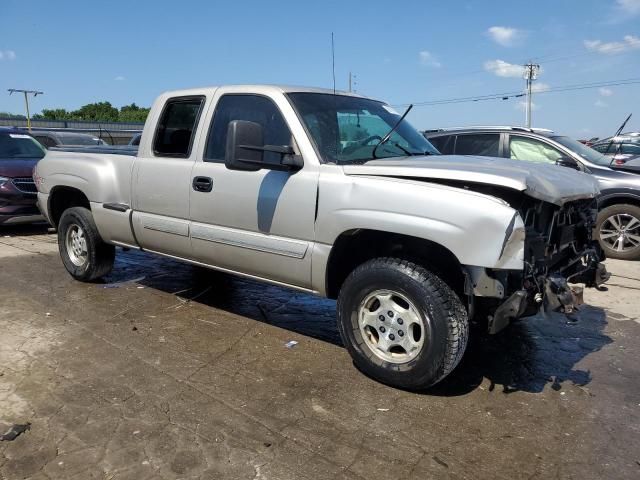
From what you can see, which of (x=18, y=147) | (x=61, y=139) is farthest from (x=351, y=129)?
(x=61, y=139)

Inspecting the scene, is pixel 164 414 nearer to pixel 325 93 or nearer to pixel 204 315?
pixel 204 315

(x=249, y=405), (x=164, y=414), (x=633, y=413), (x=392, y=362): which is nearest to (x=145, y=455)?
(x=164, y=414)

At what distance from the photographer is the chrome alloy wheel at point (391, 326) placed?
11.7 ft

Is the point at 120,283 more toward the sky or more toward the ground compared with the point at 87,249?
more toward the ground

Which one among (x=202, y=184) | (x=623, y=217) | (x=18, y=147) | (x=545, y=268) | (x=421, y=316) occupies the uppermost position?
(x=18, y=147)

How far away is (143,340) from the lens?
457 cm

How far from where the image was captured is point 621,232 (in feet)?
25.8

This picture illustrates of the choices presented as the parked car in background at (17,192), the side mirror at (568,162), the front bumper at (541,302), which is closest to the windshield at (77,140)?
the parked car in background at (17,192)

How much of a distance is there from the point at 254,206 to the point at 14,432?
83.1 inches

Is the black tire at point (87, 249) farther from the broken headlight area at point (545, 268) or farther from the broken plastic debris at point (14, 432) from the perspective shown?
the broken headlight area at point (545, 268)

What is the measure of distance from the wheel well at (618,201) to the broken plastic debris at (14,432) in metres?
7.32

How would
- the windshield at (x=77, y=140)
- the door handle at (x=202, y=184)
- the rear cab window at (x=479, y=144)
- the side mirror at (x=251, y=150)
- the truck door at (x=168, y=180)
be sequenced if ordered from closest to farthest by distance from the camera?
the side mirror at (x=251, y=150)
the door handle at (x=202, y=184)
the truck door at (x=168, y=180)
the rear cab window at (x=479, y=144)
the windshield at (x=77, y=140)

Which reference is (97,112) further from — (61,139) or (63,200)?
(63,200)

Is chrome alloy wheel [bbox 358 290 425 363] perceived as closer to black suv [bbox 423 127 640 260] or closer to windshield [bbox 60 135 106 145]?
black suv [bbox 423 127 640 260]
